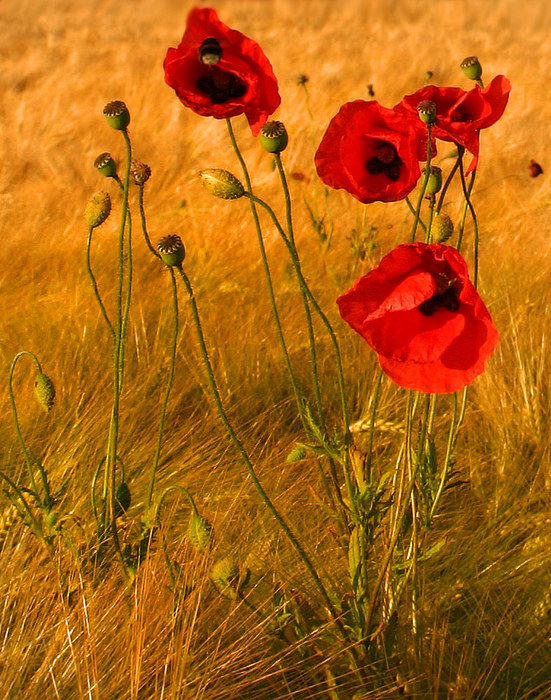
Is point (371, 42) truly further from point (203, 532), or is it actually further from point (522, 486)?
point (203, 532)

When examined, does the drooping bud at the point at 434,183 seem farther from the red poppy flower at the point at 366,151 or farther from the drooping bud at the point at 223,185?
the drooping bud at the point at 223,185

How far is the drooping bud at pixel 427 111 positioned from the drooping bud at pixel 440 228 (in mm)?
120

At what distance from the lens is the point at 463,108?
0.96 m

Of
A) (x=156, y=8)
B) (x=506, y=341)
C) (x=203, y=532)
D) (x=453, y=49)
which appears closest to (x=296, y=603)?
(x=203, y=532)

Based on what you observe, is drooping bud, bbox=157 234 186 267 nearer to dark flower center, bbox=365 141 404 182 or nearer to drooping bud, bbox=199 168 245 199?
drooping bud, bbox=199 168 245 199

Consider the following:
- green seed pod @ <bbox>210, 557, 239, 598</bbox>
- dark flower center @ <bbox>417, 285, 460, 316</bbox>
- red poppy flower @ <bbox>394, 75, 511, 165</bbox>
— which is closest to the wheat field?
green seed pod @ <bbox>210, 557, 239, 598</bbox>

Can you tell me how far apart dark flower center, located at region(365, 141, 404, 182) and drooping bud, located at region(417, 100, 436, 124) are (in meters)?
0.11

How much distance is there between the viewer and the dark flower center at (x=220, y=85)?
949mm

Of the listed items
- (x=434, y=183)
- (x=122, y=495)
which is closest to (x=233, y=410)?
(x=122, y=495)

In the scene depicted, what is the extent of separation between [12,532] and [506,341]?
1.01 m

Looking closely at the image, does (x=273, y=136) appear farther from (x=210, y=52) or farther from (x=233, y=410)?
(x=233, y=410)

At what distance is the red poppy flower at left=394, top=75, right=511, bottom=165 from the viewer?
88 cm

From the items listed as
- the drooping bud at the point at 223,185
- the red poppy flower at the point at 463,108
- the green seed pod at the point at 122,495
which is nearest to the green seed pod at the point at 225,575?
the green seed pod at the point at 122,495

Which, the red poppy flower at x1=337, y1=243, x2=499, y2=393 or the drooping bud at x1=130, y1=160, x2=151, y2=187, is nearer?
the red poppy flower at x1=337, y1=243, x2=499, y2=393
